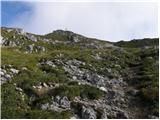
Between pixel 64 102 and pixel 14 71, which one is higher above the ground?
pixel 14 71

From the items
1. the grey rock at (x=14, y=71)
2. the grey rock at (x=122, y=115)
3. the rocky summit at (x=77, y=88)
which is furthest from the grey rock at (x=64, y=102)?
the grey rock at (x=14, y=71)

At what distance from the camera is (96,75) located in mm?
35594

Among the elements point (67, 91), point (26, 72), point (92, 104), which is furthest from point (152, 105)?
point (26, 72)

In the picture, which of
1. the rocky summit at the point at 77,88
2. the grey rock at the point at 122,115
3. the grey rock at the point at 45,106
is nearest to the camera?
the rocky summit at the point at 77,88

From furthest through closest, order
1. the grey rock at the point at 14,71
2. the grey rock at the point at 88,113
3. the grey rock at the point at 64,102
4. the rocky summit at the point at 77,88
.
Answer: the grey rock at the point at 14,71, the grey rock at the point at 64,102, the rocky summit at the point at 77,88, the grey rock at the point at 88,113

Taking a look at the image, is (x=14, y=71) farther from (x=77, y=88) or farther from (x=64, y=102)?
(x=64, y=102)

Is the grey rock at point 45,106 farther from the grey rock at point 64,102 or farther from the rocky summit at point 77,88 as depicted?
the grey rock at point 64,102

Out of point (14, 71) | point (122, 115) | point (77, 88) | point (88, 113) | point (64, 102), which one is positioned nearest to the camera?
point (88, 113)

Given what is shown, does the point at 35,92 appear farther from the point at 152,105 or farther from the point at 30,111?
the point at 152,105

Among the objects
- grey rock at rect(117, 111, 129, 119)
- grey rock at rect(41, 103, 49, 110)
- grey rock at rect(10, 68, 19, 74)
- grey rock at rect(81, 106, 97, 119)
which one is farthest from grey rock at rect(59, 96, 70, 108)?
grey rock at rect(10, 68, 19, 74)

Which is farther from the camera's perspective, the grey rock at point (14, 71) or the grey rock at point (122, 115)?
the grey rock at point (14, 71)

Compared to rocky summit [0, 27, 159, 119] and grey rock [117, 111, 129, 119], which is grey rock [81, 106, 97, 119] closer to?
rocky summit [0, 27, 159, 119]

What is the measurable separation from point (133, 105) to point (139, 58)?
18560mm

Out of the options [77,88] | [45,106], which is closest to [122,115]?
[77,88]
